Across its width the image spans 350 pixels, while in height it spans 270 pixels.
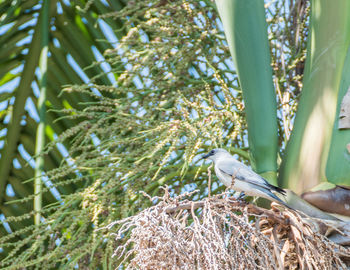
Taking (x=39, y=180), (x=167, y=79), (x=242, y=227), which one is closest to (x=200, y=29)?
(x=167, y=79)

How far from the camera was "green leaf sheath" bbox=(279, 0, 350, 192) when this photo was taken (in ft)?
6.88

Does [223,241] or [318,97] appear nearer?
[223,241]

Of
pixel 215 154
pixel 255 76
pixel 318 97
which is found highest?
pixel 255 76

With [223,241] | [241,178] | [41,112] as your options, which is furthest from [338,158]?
[41,112]

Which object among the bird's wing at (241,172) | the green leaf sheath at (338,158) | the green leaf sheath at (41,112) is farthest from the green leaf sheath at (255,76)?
the green leaf sheath at (41,112)

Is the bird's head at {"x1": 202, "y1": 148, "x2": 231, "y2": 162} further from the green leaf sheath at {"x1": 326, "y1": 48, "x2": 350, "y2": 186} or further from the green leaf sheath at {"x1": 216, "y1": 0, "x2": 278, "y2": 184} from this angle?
the green leaf sheath at {"x1": 326, "y1": 48, "x2": 350, "y2": 186}

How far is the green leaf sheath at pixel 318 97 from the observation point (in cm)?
210

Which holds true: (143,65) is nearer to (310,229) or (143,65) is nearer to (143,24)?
(143,24)

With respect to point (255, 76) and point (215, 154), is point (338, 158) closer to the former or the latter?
point (255, 76)

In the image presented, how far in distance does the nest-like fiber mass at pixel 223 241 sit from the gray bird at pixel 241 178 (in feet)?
0.34

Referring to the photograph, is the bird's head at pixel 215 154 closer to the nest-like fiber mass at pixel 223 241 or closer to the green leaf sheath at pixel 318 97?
the green leaf sheath at pixel 318 97

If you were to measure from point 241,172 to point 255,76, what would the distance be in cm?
34

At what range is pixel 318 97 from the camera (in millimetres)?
2184

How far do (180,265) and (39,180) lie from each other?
3.54ft
